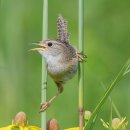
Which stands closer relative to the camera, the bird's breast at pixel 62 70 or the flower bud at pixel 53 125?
the flower bud at pixel 53 125

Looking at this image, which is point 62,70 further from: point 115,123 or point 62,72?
point 115,123

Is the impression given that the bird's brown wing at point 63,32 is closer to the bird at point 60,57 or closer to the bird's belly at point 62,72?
the bird at point 60,57

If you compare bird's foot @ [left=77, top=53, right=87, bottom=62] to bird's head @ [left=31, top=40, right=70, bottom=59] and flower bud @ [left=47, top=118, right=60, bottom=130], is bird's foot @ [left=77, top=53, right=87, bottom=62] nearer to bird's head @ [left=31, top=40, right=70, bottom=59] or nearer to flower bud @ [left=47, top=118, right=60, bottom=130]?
bird's head @ [left=31, top=40, right=70, bottom=59]

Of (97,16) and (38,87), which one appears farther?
(97,16)

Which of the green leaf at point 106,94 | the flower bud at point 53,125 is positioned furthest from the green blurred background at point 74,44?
the green leaf at point 106,94

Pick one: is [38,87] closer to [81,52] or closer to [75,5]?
[75,5]

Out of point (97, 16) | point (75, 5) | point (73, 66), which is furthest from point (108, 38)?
point (73, 66)

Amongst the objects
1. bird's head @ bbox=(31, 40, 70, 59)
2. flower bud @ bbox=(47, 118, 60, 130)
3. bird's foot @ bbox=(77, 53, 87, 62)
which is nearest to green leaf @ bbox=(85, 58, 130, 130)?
flower bud @ bbox=(47, 118, 60, 130)
